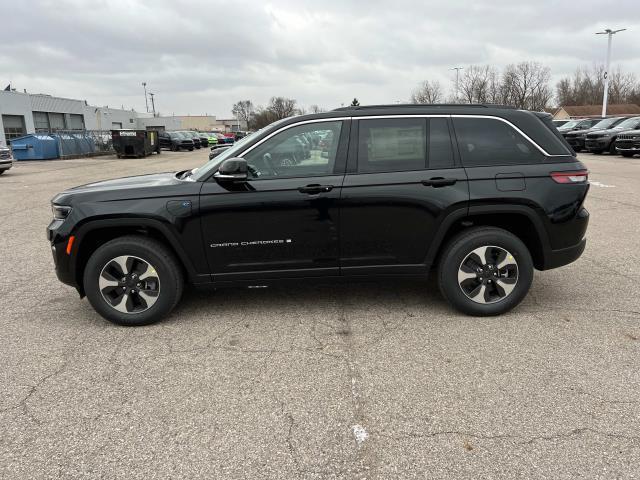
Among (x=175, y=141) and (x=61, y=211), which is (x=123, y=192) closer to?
(x=61, y=211)

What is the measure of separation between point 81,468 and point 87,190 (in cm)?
246

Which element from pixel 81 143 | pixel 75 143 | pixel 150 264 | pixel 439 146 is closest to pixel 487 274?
pixel 439 146

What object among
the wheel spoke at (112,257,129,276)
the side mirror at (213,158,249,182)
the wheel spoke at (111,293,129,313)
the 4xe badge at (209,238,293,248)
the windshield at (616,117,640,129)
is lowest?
the wheel spoke at (111,293,129,313)

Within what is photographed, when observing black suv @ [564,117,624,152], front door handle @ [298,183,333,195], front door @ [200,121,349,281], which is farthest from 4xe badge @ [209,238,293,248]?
black suv @ [564,117,624,152]

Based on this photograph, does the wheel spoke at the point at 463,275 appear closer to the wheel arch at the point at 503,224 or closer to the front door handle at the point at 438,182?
the wheel arch at the point at 503,224

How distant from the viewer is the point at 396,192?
13.3ft

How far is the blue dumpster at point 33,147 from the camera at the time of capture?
1149 inches

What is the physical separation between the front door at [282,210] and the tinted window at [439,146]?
73cm

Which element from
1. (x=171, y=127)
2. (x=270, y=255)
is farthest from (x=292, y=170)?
(x=171, y=127)

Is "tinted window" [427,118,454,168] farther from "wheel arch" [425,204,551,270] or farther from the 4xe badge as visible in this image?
the 4xe badge

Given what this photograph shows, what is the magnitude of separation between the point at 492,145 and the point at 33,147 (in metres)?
31.7

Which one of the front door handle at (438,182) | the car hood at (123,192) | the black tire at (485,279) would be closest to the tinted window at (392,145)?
the front door handle at (438,182)

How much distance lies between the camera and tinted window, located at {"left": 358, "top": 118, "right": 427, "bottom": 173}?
13.5 ft

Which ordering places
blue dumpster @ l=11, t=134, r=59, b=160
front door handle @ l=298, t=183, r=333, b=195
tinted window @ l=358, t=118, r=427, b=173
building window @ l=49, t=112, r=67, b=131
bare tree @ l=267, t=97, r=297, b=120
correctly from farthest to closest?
1. bare tree @ l=267, t=97, r=297, b=120
2. building window @ l=49, t=112, r=67, b=131
3. blue dumpster @ l=11, t=134, r=59, b=160
4. tinted window @ l=358, t=118, r=427, b=173
5. front door handle @ l=298, t=183, r=333, b=195
